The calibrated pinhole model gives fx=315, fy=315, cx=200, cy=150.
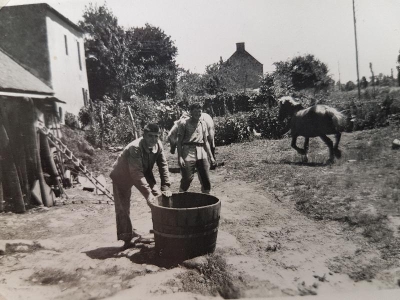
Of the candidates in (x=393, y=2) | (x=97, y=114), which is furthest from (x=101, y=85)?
(x=393, y=2)

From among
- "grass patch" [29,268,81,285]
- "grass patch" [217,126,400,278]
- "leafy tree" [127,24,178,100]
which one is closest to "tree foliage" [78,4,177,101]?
"leafy tree" [127,24,178,100]

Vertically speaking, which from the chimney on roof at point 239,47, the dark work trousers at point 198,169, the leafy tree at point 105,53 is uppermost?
the leafy tree at point 105,53

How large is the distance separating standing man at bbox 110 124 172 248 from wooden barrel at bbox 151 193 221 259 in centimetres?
31

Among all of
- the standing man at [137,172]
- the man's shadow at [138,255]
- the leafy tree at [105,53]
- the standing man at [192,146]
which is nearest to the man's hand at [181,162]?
the standing man at [192,146]

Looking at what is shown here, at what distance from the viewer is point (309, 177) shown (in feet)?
17.4

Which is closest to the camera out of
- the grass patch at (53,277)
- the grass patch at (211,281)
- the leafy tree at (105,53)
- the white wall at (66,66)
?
the grass patch at (211,281)

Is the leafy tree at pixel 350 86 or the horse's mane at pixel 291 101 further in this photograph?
the horse's mane at pixel 291 101

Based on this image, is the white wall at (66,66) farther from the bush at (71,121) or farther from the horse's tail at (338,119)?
the horse's tail at (338,119)

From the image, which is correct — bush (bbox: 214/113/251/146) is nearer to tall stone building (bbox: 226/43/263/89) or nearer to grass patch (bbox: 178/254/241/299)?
tall stone building (bbox: 226/43/263/89)

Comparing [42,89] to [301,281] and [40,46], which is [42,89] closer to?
[40,46]

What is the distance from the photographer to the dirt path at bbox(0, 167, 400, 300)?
127 inches

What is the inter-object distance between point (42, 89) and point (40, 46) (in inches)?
37.4

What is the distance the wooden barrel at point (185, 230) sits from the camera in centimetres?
334

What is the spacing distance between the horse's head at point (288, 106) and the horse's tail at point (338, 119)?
128cm
